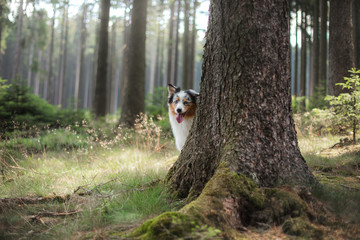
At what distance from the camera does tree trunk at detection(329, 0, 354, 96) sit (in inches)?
287

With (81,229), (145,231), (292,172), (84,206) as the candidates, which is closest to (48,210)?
(84,206)

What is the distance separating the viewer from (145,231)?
1.89 metres

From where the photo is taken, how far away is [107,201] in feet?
9.44

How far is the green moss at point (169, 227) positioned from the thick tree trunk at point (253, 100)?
0.89m

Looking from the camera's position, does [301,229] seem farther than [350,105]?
No

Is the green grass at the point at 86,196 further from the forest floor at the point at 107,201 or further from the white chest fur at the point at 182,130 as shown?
the white chest fur at the point at 182,130

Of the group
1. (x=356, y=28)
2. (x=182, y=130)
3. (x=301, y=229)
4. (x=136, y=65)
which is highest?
(x=356, y=28)

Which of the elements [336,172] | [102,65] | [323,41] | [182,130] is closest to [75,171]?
[182,130]

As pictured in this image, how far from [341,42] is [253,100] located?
21.2ft

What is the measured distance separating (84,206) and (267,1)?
10.0 ft

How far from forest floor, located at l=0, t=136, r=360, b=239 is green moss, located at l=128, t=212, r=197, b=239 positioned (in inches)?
15.5

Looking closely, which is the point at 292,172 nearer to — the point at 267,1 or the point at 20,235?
the point at 267,1

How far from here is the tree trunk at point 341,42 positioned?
7.30 meters

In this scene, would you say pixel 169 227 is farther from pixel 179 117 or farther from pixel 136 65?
pixel 136 65
